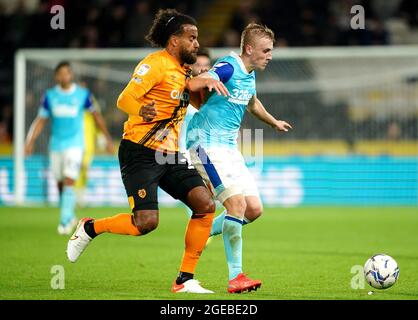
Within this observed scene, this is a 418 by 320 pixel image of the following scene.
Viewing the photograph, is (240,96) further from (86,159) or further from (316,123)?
(316,123)

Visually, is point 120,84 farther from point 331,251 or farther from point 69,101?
point 331,251

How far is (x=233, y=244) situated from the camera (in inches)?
308

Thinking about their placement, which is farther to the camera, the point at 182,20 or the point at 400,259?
the point at 400,259

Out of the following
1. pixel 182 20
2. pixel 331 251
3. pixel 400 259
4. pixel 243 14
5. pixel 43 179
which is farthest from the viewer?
pixel 243 14

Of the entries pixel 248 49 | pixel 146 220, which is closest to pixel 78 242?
pixel 146 220

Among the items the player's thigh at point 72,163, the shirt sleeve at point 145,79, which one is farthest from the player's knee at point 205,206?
the player's thigh at point 72,163

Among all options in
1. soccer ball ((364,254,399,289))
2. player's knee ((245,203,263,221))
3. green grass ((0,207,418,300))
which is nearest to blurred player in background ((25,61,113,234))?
green grass ((0,207,418,300))

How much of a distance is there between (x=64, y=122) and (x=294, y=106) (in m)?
6.69

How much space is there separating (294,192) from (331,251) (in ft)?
26.9

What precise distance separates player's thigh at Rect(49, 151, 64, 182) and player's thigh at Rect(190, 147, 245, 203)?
19.5 ft

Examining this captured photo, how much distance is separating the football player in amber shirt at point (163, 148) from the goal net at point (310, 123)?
11.2 meters

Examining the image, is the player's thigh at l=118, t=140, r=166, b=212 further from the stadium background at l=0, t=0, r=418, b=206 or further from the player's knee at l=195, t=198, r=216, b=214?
the stadium background at l=0, t=0, r=418, b=206

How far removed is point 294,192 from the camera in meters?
19.3
